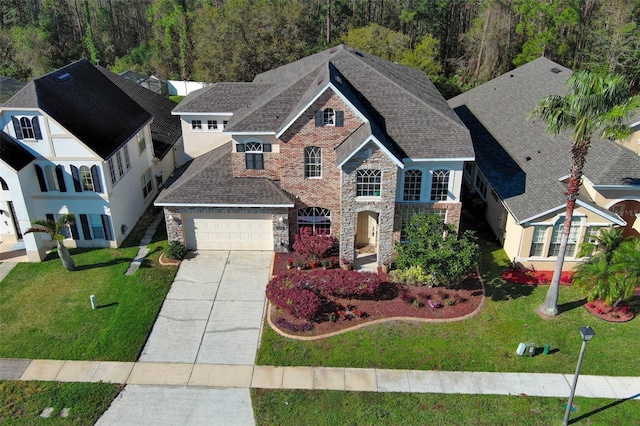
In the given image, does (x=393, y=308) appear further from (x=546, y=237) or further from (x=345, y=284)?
(x=546, y=237)

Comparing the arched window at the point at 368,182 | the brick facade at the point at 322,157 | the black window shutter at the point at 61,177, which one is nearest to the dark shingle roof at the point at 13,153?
the black window shutter at the point at 61,177

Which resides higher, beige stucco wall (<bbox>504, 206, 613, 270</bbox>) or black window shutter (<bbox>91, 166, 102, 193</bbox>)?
black window shutter (<bbox>91, 166, 102, 193</bbox>)

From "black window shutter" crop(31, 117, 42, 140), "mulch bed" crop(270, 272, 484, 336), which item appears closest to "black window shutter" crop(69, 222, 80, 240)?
"black window shutter" crop(31, 117, 42, 140)

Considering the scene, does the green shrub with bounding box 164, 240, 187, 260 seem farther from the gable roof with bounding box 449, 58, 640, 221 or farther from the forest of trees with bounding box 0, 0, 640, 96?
the forest of trees with bounding box 0, 0, 640, 96

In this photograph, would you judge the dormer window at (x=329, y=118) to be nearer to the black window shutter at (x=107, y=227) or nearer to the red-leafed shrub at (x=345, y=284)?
the red-leafed shrub at (x=345, y=284)

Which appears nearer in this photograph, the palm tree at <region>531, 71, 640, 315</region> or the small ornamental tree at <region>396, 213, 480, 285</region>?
the palm tree at <region>531, 71, 640, 315</region>

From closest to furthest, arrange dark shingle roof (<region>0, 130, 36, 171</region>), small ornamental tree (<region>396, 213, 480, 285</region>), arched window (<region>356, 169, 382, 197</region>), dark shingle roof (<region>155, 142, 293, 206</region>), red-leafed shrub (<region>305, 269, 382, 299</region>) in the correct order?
small ornamental tree (<region>396, 213, 480, 285</region>), red-leafed shrub (<region>305, 269, 382, 299</region>), arched window (<region>356, 169, 382, 197</region>), dark shingle roof (<region>0, 130, 36, 171</region>), dark shingle roof (<region>155, 142, 293, 206</region>)

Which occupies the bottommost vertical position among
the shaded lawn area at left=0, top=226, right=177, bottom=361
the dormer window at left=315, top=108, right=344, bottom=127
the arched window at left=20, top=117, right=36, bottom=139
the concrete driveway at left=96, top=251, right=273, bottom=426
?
the concrete driveway at left=96, top=251, right=273, bottom=426
